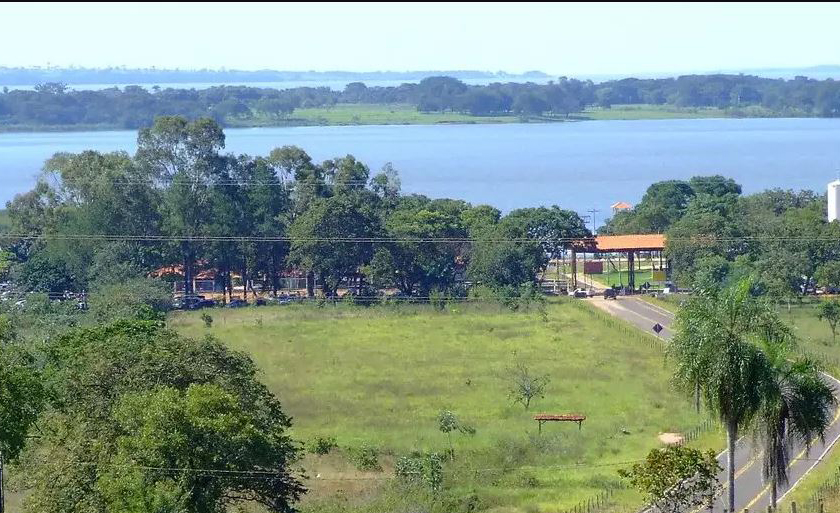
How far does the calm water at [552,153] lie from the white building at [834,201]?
1175 inches

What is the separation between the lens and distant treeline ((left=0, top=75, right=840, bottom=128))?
16050 centimetres

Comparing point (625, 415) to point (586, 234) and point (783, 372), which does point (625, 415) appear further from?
point (586, 234)

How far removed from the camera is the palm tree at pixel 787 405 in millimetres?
16062

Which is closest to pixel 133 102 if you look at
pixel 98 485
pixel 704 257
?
pixel 704 257

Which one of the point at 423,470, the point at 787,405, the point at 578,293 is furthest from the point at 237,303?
the point at 787,405

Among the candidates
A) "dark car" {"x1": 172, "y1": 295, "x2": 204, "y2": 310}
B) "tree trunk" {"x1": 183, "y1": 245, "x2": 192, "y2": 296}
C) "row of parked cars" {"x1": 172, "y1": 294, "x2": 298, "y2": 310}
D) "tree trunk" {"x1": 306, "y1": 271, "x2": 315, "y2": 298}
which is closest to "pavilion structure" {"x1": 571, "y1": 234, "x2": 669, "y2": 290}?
"tree trunk" {"x1": 306, "y1": 271, "x2": 315, "y2": 298}

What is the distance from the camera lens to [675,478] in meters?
16.5

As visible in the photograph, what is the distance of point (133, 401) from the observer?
59.8 feet

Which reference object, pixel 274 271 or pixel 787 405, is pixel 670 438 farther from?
pixel 274 271

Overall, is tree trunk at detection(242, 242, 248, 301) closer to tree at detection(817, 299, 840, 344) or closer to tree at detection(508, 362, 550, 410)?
tree at detection(508, 362, 550, 410)

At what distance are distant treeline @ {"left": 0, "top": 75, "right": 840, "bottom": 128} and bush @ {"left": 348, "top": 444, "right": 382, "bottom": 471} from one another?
5262 inches

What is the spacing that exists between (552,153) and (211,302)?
300 ft

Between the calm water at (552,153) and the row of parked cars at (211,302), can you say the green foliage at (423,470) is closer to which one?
the row of parked cars at (211,302)

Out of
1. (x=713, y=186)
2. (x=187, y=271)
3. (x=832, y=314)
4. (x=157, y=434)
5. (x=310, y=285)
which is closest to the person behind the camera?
(x=157, y=434)
